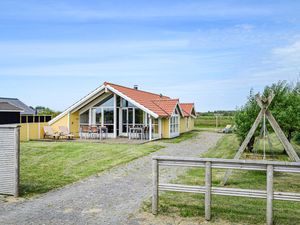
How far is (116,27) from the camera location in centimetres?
1712

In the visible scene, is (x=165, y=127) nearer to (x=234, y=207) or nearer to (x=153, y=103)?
(x=153, y=103)

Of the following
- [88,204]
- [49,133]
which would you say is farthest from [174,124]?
[88,204]

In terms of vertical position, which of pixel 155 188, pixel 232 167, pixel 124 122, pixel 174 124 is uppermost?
pixel 124 122

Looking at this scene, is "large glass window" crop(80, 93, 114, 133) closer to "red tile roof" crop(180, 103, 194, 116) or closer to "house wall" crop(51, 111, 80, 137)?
"house wall" crop(51, 111, 80, 137)

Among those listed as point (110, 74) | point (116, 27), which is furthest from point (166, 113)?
point (110, 74)

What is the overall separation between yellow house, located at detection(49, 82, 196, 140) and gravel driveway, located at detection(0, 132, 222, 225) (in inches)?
526

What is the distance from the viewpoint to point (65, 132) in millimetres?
23938

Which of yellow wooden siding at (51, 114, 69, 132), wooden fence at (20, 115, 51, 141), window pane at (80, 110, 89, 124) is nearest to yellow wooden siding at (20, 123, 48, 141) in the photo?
wooden fence at (20, 115, 51, 141)

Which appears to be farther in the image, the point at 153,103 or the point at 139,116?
the point at 153,103

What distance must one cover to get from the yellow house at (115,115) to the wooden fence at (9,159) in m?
15.2

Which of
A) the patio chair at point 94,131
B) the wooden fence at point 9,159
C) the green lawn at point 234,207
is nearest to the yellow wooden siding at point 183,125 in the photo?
the patio chair at point 94,131

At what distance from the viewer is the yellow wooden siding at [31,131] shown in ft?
72.3

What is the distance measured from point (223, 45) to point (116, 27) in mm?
6796

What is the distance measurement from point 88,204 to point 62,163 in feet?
19.6
